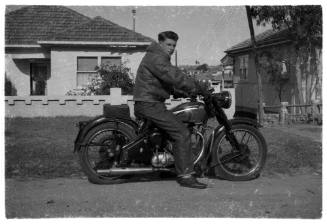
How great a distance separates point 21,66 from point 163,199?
16.6m

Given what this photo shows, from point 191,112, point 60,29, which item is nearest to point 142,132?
point 191,112

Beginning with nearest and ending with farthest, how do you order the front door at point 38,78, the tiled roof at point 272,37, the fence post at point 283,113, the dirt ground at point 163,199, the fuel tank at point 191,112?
1. the dirt ground at point 163,199
2. the fuel tank at point 191,112
3. the fence post at point 283,113
4. the tiled roof at point 272,37
5. the front door at point 38,78

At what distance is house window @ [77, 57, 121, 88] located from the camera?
18.4 m

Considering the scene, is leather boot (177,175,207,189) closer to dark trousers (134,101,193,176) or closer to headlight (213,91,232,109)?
dark trousers (134,101,193,176)

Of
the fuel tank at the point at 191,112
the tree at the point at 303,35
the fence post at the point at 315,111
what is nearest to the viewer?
the fuel tank at the point at 191,112

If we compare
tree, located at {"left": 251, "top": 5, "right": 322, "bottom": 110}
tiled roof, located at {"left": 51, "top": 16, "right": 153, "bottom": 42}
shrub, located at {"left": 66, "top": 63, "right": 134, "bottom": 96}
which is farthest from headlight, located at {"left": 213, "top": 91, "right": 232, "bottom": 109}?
tiled roof, located at {"left": 51, "top": 16, "right": 153, "bottom": 42}

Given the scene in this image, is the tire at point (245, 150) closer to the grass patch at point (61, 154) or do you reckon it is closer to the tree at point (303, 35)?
the grass patch at point (61, 154)

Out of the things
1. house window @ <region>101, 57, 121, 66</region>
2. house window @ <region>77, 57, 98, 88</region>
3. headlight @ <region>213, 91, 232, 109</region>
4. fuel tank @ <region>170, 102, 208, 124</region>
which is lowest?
fuel tank @ <region>170, 102, 208, 124</region>

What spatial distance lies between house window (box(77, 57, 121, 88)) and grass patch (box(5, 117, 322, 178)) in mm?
7162

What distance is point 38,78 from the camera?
20078 mm

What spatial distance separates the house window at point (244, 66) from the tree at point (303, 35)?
5220 mm

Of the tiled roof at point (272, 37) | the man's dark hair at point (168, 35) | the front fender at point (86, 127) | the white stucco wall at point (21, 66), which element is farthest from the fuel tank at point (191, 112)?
the white stucco wall at point (21, 66)

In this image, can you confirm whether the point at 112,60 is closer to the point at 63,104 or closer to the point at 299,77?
the point at 63,104

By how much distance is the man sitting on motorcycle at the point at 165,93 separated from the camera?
16.9 feet
